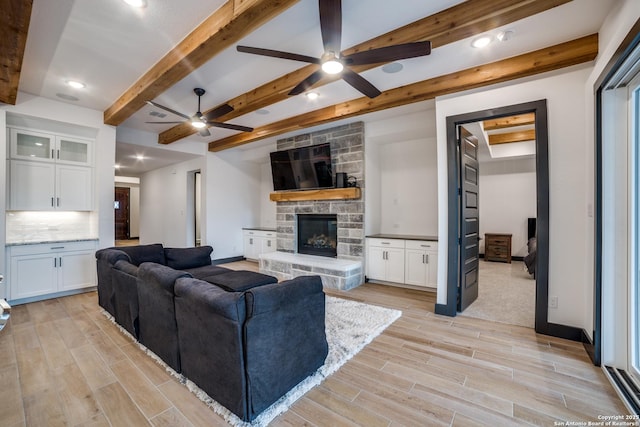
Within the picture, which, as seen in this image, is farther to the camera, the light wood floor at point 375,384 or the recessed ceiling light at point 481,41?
the recessed ceiling light at point 481,41

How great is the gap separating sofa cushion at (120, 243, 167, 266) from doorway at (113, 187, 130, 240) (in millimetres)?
9944

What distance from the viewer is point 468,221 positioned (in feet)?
12.1

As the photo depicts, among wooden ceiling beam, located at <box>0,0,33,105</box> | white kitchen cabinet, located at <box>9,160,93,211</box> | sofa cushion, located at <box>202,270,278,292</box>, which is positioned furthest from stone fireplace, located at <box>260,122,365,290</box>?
wooden ceiling beam, located at <box>0,0,33,105</box>

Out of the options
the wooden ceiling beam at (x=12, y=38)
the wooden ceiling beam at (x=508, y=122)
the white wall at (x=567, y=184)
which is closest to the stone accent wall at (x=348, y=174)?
the white wall at (x=567, y=184)

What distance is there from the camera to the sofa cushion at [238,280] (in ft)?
10.0

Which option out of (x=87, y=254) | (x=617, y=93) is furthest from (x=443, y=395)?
(x=87, y=254)

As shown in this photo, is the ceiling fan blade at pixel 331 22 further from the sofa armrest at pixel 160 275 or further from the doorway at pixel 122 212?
the doorway at pixel 122 212

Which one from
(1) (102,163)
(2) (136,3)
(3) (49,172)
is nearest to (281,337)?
(2) (136,3)

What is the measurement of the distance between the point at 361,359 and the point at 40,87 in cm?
510

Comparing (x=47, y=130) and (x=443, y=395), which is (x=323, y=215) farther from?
(x=47, y=130)

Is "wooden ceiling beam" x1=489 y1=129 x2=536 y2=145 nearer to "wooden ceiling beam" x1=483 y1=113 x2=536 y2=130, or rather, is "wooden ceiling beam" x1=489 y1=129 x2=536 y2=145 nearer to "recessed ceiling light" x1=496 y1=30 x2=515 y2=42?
"wooden ceiling beam" x1=483 y1=113 x2=536 y2=130

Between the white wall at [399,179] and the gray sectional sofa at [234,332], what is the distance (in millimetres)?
3149

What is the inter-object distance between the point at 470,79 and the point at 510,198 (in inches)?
207

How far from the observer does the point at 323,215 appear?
5.55 metres
